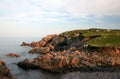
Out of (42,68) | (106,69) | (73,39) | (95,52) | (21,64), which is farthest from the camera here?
(73,39)

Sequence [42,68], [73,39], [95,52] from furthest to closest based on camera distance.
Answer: [73,39] < [95,52] < [42,68]

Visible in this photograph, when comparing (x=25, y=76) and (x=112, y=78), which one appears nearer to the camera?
(x=112, y=78)

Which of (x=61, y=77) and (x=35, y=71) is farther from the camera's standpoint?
(x=35, y=71)

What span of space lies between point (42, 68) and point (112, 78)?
2328cm

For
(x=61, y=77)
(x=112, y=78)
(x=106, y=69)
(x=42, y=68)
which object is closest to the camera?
(x=112, y=78)

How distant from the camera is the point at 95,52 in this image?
6981 cm

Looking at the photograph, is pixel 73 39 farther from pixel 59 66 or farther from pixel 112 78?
pixel 112 78

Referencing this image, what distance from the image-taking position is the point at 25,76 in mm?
52281

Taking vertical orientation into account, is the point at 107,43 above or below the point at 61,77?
above

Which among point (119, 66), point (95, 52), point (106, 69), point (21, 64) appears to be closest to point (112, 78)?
point (106, 69)

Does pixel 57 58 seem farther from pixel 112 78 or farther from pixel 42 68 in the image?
pixel 112 78

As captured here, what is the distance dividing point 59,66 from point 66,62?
2.71m

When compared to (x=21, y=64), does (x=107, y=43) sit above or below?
above

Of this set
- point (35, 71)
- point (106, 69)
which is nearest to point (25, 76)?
point (35, 71)
